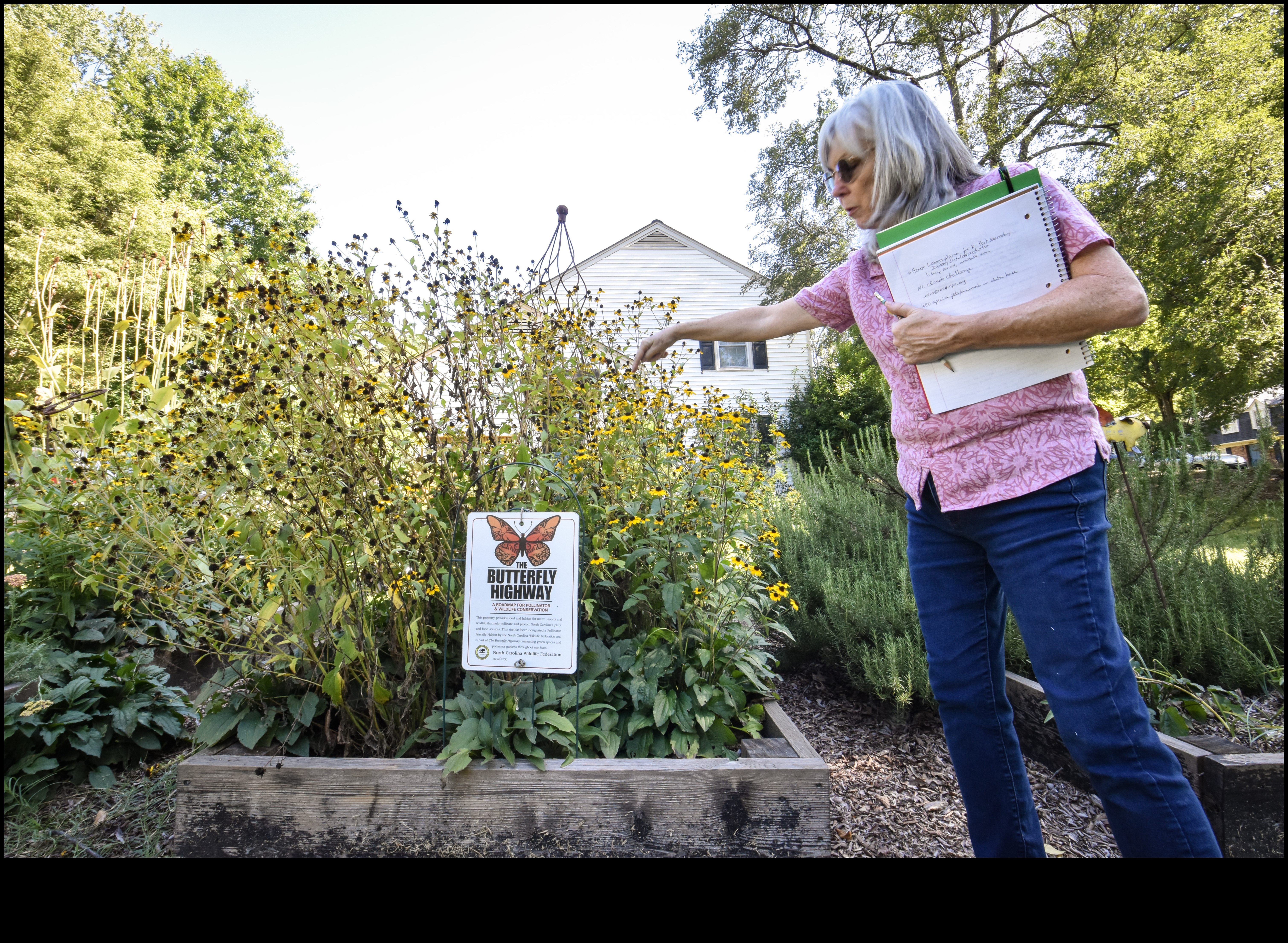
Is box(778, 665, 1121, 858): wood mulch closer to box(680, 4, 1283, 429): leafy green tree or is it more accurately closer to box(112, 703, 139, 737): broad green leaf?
box(112, 703, 139, 737): broad green leaf

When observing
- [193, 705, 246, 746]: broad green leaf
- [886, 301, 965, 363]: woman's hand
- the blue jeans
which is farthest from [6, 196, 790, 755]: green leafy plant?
[886, 301, 965, 363]: woman's hand

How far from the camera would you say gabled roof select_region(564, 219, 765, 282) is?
13.8 m

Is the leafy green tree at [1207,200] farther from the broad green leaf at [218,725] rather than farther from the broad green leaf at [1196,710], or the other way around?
the broad green leaf at [218,725]

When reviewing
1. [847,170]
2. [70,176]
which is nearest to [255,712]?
[847,170]

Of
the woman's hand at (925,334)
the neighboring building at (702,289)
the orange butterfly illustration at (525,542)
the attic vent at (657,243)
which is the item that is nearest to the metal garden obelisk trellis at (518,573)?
the orange butterfly illustration at (525,542)

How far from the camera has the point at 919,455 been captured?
1.21m

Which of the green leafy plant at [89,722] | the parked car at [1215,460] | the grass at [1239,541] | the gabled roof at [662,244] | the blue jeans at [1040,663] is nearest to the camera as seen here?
the blue jeans at [1040,663]

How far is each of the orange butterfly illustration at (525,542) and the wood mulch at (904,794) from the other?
3.21 ft

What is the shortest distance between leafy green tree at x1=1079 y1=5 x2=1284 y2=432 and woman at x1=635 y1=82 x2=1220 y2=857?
714 centimetres

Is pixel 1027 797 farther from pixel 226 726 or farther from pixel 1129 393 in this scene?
pixel 1129 393

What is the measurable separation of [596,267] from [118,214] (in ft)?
28.6

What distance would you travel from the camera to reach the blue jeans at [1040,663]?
3.11ft

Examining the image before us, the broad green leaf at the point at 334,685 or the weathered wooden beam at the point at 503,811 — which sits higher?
the broad green leaf at the point at 334,685
